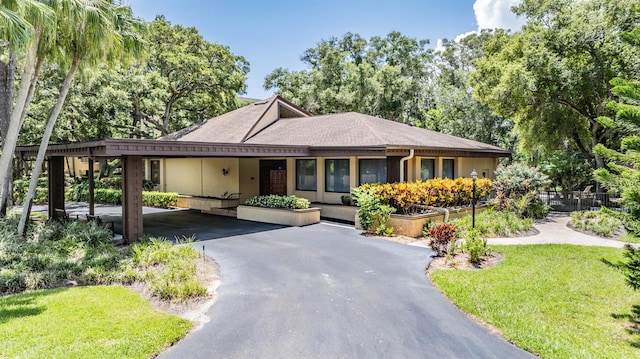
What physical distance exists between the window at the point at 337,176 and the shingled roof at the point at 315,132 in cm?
123

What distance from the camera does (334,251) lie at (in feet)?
34.0

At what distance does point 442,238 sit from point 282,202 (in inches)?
286

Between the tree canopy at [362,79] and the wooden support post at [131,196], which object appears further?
the tree canopy at [362,79]

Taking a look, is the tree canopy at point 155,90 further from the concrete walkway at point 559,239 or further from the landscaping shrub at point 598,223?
the landscaping shrub at point 598,223

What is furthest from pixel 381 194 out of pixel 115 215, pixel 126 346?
pixel 115 215

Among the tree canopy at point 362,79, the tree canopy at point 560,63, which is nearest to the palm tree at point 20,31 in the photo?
the tree canopy at point 560,63

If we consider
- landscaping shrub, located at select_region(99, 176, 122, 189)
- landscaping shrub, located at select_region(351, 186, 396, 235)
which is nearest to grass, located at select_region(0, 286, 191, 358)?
landscaping shrub, located at select_region(351, 186, 396, 235)

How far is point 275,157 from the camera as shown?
50.0 feet

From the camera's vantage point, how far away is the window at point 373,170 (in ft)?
49.8

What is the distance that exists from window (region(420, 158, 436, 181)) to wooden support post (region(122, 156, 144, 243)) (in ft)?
37.8

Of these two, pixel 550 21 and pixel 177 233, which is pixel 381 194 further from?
pixel 550 21

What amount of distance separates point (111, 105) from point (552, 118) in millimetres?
26004

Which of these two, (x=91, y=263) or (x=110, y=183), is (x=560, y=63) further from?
(x=110, y=183)

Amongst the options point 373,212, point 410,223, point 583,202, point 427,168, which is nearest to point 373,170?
point 373,212
